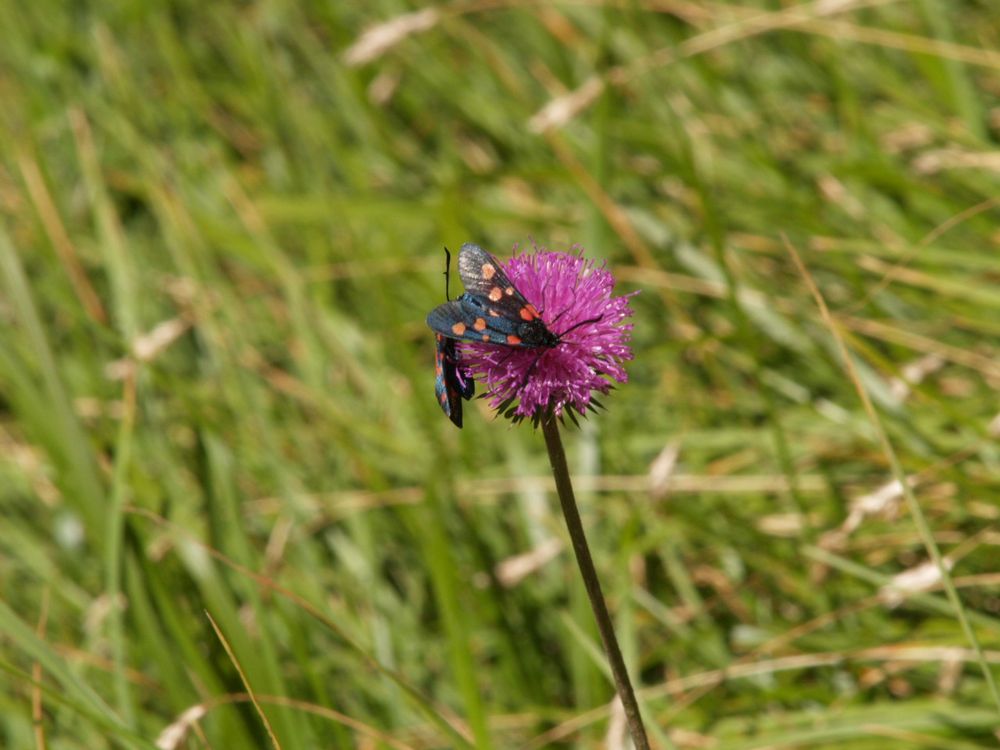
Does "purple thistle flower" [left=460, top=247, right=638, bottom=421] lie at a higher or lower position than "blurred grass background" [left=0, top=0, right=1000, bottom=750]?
lower

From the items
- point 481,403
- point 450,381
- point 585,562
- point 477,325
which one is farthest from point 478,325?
point 481,403

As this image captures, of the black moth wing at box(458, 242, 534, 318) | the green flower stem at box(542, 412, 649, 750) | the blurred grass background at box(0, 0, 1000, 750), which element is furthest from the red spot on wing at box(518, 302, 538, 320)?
the blurred grass background at box(0, 0, 1000, 750)

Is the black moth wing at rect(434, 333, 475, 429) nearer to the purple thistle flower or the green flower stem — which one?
the purple thistle flower

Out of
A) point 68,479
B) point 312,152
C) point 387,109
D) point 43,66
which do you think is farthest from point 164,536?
point 43,66

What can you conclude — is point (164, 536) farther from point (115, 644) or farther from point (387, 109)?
point (387, 109)

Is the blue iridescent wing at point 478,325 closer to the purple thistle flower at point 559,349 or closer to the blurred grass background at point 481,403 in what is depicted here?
the purple thistle flower at point 559,349

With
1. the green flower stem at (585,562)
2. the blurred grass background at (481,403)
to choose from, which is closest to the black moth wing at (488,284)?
the green flower stem at (585,562)

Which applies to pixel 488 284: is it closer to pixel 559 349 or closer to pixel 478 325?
pixel 478 325
